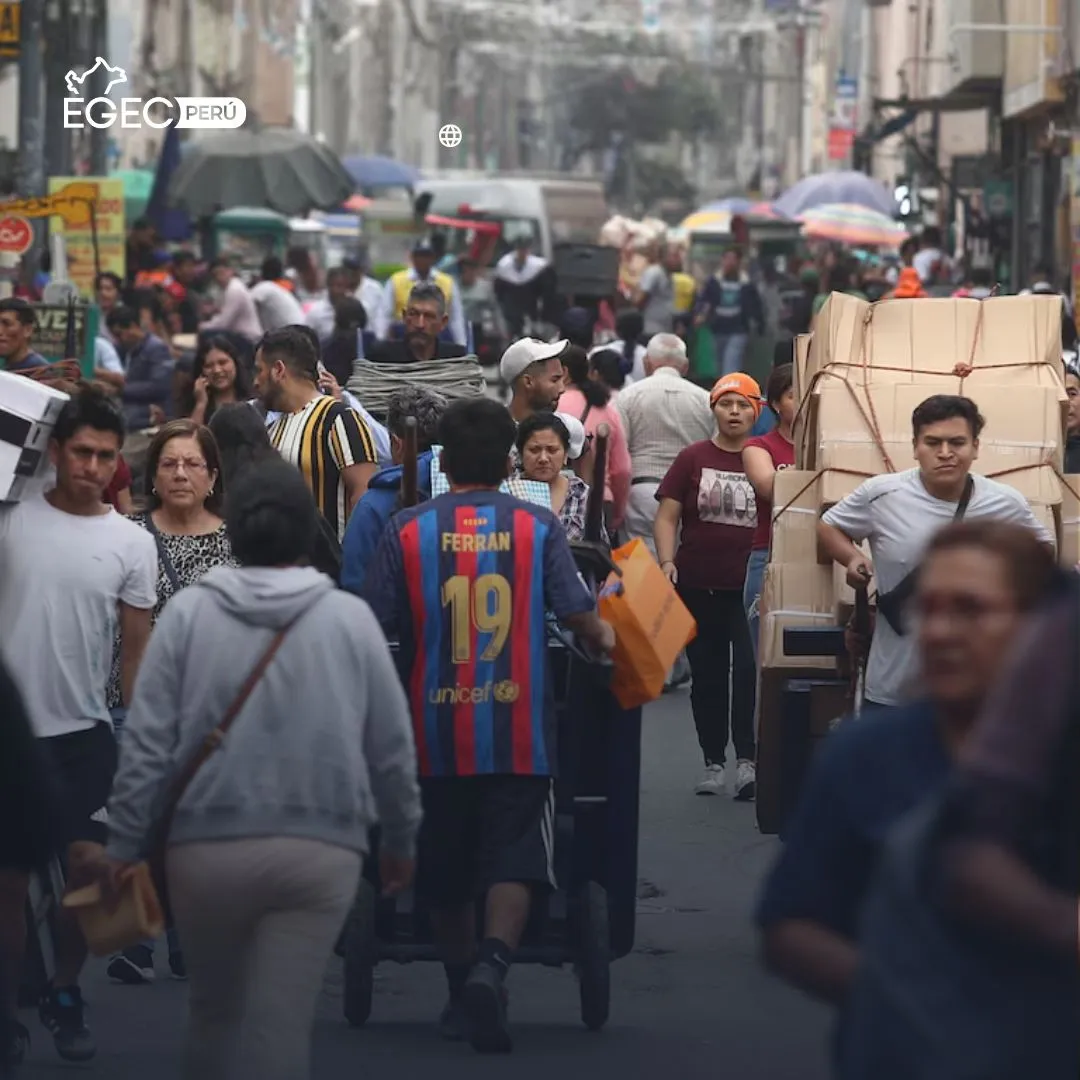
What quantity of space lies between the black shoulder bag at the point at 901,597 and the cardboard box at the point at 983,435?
73 cm

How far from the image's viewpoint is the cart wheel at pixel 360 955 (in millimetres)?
7371

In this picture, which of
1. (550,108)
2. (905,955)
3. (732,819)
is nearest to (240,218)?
(732,819)

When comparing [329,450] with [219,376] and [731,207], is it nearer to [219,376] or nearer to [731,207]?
[219,376]

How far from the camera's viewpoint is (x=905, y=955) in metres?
3.43

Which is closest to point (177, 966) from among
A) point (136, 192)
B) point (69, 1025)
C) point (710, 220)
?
point (69, 1025)

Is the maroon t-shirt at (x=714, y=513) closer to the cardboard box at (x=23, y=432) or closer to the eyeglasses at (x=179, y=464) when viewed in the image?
the eyeglasses at (x=179, y=464)

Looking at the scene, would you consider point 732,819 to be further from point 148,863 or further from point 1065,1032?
point 1065,1032

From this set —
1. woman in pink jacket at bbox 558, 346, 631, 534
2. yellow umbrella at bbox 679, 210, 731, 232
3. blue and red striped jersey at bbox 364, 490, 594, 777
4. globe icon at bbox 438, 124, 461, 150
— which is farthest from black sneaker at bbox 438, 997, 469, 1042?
yellow umbrella at bbox 679, 210, 731, 232

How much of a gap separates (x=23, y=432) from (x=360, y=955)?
1601 mm

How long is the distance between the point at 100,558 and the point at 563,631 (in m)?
1.26

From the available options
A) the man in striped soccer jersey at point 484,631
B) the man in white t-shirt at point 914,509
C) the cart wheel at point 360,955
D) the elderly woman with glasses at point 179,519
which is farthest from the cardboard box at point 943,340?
the cart wheel at point 360,955

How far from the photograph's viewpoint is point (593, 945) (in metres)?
7.41

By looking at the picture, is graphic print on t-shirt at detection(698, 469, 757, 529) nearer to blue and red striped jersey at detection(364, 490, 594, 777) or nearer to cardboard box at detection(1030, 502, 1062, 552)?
cardboard box at detection(1030, 502, 1062, 552)

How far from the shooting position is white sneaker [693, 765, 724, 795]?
1182cm
